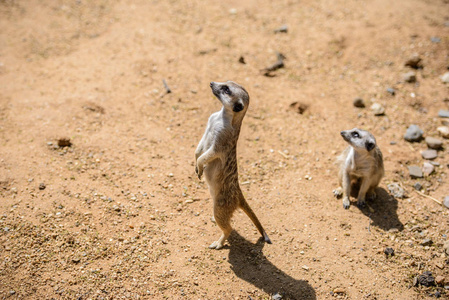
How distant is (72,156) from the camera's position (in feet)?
14.8

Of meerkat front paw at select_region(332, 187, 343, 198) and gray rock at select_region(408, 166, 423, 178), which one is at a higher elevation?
gray rock at select_region(408, 166, 423, 178)

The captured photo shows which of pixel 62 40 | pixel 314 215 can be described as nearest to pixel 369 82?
pixel 314 215

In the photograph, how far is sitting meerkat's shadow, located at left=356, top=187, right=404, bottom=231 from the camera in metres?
4.27

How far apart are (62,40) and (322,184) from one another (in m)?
5.31

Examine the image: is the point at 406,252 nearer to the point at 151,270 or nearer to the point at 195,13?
the point at 151,270

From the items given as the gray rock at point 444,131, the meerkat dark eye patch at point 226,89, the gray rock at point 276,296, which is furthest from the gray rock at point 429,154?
the meerkat dark eye patch at point 226,89

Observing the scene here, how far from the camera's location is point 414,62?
6.45 meters

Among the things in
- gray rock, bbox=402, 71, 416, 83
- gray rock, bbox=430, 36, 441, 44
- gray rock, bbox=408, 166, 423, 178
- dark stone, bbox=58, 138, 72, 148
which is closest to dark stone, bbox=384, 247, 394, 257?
gray rock, bbox=408, 166, 423, 178

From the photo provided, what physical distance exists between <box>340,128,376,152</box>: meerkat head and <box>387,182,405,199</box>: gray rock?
854mm

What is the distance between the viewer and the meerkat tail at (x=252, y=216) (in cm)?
366

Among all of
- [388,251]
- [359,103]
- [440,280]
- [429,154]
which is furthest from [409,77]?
[440,280]

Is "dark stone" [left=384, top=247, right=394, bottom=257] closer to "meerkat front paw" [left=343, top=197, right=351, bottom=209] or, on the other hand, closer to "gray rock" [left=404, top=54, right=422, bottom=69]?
"meerkat front paw" [left=343, top=197, right=351, bottom=209]

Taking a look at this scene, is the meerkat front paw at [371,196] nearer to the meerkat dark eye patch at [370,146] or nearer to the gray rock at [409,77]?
the meerkat dark eye patch at [370,146]

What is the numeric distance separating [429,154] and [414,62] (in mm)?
2143
